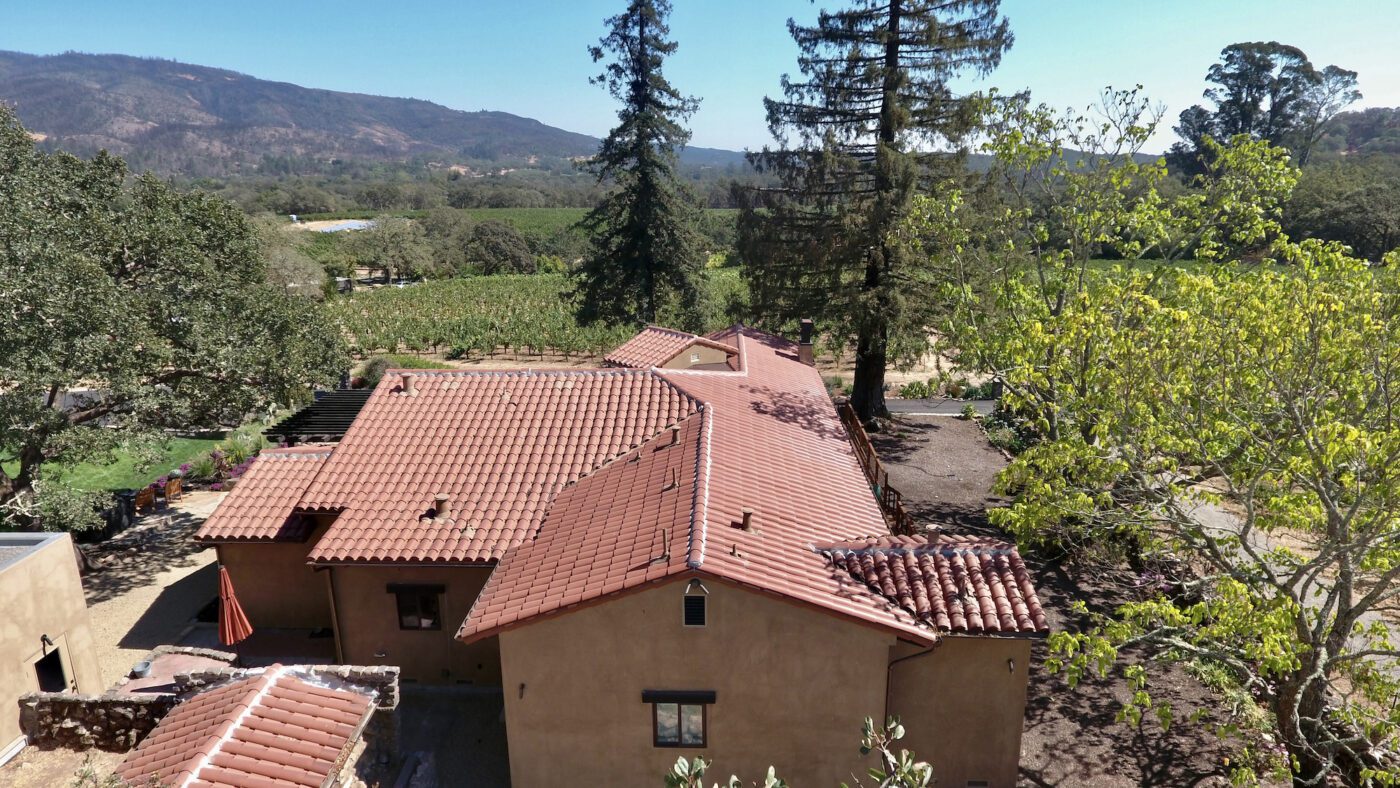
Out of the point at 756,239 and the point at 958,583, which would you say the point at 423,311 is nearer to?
the point at 756,239

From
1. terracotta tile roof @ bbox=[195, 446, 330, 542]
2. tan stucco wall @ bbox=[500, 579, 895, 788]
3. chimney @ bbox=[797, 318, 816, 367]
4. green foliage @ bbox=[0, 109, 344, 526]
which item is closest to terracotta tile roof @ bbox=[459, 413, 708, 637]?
tan stucco wall @ bbox=[500, 579, 895, 788]

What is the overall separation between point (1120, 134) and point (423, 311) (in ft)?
192

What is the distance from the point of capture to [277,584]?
1534 cm

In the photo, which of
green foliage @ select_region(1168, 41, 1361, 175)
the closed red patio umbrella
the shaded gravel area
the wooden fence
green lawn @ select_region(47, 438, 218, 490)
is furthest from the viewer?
green foliage @ select_region(1168, 41, 1361, 175)

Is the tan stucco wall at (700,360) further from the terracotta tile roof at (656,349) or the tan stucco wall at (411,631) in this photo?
the tan stucco wall at (411,631)

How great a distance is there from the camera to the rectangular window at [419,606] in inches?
529

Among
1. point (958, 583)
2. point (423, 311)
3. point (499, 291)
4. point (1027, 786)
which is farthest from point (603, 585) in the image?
point (499, 291)

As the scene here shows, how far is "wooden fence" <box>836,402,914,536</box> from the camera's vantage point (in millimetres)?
16750

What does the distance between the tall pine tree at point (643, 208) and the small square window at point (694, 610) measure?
25157 millimetres

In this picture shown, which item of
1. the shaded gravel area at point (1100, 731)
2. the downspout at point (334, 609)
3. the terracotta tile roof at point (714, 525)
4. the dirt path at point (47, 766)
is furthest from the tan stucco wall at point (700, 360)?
the dirt path at point (47, 766)

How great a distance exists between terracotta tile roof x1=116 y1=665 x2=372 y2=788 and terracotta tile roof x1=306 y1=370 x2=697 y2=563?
97.7 inches

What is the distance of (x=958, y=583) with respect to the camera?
35.7 ft

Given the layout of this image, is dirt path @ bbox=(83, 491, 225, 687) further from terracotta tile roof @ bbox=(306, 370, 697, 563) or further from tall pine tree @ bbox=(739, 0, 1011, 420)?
tall pine tree @ bbox=(739, 0, 1011, 420)

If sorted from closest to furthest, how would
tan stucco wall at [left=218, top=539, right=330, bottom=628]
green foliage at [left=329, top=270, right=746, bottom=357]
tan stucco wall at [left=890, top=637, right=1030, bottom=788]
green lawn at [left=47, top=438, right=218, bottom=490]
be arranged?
tan stucco wall at [left=890, top=637, right=1030, bottom=788] < tan stucco wall at [left=218, top=539, right=330, bottom=628] < green lawn at [left=47, top=438, right=218, bottom=490] < green foliage at [left=329, top=270, right=746, bottom=357]
